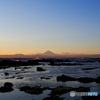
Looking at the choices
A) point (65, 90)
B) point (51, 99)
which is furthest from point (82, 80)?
point (51, 99)

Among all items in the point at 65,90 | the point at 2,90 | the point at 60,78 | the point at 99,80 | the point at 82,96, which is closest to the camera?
the point at 82,96

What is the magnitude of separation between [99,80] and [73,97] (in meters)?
17.0

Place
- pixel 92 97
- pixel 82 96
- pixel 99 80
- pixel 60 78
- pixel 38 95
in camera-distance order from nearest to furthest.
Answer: pixel 92 97
pixel 82 96
pixel 38 95
pixel 99 80
pixel 60 78

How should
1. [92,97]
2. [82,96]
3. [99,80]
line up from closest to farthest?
[92,97] → [82,96] → [99,80]

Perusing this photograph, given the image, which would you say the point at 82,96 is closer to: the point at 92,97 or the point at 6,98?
the point at 92,97

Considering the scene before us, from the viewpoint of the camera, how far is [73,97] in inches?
935

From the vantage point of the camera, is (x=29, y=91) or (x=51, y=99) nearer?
(x=51, y=99)

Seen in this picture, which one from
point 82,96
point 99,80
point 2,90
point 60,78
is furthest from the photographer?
point 60,78

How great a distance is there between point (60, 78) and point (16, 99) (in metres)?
20.9

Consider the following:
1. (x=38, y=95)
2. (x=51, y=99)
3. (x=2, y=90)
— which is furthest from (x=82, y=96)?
(x=2, y=90)

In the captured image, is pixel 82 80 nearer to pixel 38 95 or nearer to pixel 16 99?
pixel 38 95

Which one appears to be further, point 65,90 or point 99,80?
point 99,80

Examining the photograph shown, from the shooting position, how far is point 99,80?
38.4 metres

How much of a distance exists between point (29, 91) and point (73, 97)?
8.04 meters
